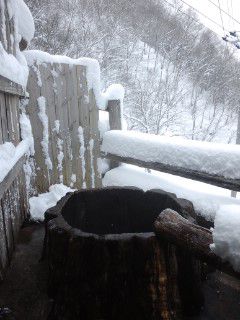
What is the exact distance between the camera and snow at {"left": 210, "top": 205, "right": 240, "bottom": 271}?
1033 millimetres

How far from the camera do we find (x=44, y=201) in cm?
331

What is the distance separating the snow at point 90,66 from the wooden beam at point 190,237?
2.59 metres

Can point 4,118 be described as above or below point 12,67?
below

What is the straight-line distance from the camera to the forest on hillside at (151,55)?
442 inches

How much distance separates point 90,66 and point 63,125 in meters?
0.89

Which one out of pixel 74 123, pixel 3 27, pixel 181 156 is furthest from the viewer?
pixel 74 123

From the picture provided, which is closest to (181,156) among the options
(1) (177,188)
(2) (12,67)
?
(1) (177,188)

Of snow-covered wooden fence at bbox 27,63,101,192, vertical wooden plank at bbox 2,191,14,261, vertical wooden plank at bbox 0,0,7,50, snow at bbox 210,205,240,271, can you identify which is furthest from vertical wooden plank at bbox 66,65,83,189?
snow at bbox 210,205,240,271

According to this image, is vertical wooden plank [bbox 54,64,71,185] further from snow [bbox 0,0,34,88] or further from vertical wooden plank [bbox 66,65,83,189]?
snow [bbox 0,0,34,88]

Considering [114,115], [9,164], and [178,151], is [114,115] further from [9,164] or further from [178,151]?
[9,164]

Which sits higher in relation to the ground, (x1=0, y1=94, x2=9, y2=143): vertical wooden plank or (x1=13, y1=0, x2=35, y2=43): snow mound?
(x1=13, y1=0, x2=35, y2=43): snow mound

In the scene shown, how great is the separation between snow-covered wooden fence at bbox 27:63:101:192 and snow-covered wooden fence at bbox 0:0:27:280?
1.76 feet

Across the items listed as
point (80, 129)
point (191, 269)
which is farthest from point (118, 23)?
point (191, 269)

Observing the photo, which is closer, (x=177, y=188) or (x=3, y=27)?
(x=3, y=27)
